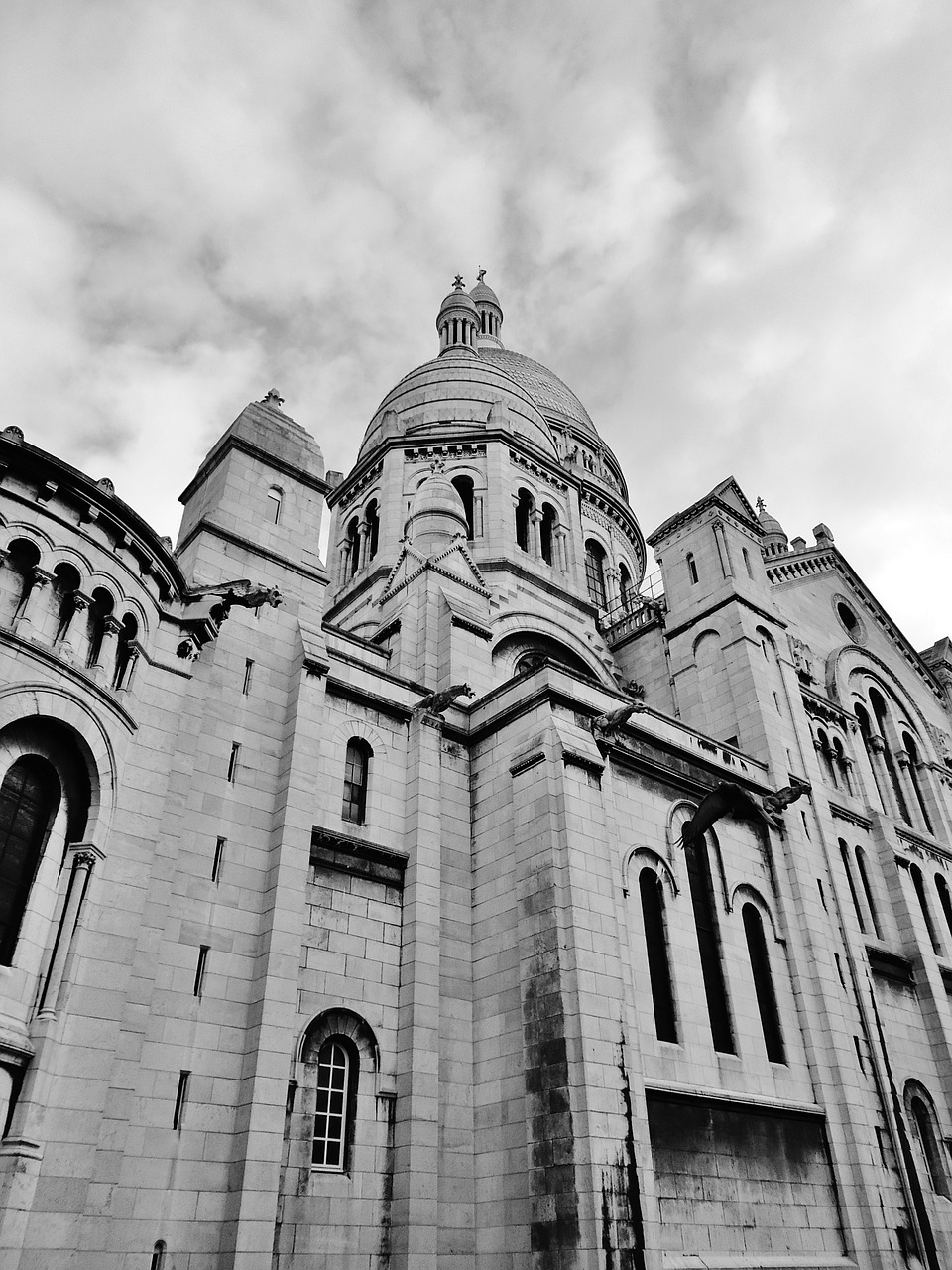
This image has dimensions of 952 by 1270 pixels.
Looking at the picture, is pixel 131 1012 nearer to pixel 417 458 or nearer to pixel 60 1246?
pixel 60 1246

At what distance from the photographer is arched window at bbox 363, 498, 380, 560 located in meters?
37.0

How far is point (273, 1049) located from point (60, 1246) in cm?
410

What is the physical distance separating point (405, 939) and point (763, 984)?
951 cm

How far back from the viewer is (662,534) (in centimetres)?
3491

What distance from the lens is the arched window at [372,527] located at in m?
37.0

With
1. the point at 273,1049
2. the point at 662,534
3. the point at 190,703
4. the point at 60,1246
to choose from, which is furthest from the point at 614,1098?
the point at 662,534

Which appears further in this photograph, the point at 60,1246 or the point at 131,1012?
the point at 131,1012

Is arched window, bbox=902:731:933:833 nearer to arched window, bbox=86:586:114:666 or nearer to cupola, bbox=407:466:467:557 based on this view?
cupola, bbox=407:466:467:557

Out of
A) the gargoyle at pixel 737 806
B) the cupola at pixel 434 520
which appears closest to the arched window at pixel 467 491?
the cupola at pixel 434 520

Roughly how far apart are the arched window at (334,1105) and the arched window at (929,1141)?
1521cm

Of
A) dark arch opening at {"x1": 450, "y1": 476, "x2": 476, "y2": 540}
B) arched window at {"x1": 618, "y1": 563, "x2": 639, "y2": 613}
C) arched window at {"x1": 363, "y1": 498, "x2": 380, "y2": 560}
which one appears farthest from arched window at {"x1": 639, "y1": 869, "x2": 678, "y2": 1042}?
arched window at {"x1": 618, "y1": 563, "x2": 639, "y2": 613}

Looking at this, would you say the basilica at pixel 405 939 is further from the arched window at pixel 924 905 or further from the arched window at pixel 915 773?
the arched window at pixel 915 773

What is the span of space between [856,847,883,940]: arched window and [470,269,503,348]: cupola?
43.7 m

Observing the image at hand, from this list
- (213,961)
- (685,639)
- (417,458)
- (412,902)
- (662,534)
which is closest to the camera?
(213,961)
